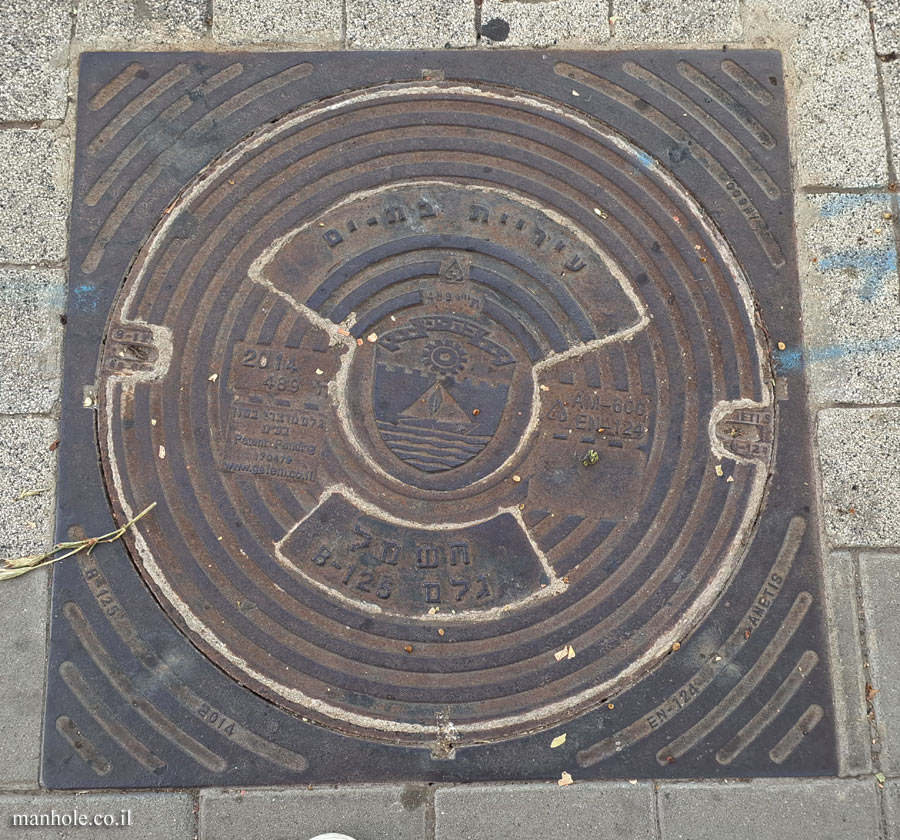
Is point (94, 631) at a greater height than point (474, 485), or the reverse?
point (474, 485)

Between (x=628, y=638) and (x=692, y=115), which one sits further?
(x=692, y=115)

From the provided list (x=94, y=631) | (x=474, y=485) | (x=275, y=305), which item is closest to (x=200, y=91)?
(x=275, y=305)

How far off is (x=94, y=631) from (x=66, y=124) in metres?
2.05

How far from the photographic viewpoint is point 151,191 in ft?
9.89

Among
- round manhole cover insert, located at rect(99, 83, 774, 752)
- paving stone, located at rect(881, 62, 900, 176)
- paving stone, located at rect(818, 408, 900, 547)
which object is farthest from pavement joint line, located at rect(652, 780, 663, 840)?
paving stone, located at rect(881, 62, 900, 176)

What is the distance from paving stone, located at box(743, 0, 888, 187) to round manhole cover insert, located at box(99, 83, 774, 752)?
61cm

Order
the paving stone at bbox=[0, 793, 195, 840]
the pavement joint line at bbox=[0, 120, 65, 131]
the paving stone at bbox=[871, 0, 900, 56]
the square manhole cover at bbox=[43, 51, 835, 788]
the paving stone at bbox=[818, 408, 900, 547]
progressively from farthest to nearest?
the paving stone at bbox=[871, 0, 900, 56]
the pavement joint line at bbox=[0, 120, 65, 131]
the paving stone at bbox=[818, 408, 900, 547]
the square manhole cover at bbox=[43, 51, 835, 788]
the paving stone at bbox=[0, 793, 195, 840]

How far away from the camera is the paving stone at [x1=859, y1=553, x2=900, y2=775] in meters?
2.79


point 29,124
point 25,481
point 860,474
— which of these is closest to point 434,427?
point 25,481

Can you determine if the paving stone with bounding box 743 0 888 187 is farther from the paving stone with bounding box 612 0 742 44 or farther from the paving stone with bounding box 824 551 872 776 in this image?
the paving stone with bounding box 824 551 872 776

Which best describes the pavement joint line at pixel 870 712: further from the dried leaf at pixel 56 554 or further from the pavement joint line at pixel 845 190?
the dried leaf at pixel 56 554

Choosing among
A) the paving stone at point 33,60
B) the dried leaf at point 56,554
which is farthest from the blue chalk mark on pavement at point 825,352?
the paving stone at point 33,60

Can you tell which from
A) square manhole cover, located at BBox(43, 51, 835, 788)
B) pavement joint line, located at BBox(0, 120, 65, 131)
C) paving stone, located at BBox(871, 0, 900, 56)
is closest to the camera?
A: square manhole cover, located at BBox(43, 51, 835, 788)

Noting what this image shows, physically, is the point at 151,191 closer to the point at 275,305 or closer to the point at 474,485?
the point at 275,305
